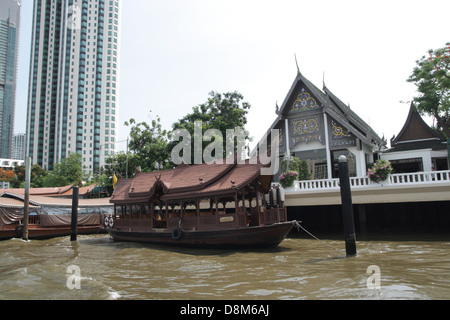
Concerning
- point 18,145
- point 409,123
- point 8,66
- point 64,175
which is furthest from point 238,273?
point 18,145

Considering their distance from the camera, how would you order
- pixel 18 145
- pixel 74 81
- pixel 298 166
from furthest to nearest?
1. pixel 18 145
2. pixel 74 81
3. pixel 298 166

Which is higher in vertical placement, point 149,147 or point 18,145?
point 18,145

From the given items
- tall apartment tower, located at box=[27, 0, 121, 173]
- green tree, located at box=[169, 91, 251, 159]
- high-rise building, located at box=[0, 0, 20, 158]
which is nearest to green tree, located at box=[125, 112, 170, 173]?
green tree, located at box=[169, 91, 251, 159]

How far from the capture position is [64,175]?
1951 inches

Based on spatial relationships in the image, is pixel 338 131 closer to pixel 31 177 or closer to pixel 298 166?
pixel 298 166

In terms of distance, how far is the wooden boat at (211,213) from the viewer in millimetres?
12641

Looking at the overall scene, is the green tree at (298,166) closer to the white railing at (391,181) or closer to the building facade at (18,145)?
the white railing at (391,181)

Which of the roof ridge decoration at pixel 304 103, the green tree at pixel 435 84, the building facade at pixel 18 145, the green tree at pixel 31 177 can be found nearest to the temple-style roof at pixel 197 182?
the roof ridge decoration at pixel 304 103

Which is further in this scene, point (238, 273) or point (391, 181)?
point (391, 181)

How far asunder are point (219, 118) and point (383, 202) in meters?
15.5

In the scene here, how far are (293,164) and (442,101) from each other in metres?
13.0

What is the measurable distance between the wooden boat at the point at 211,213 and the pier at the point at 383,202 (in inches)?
125
